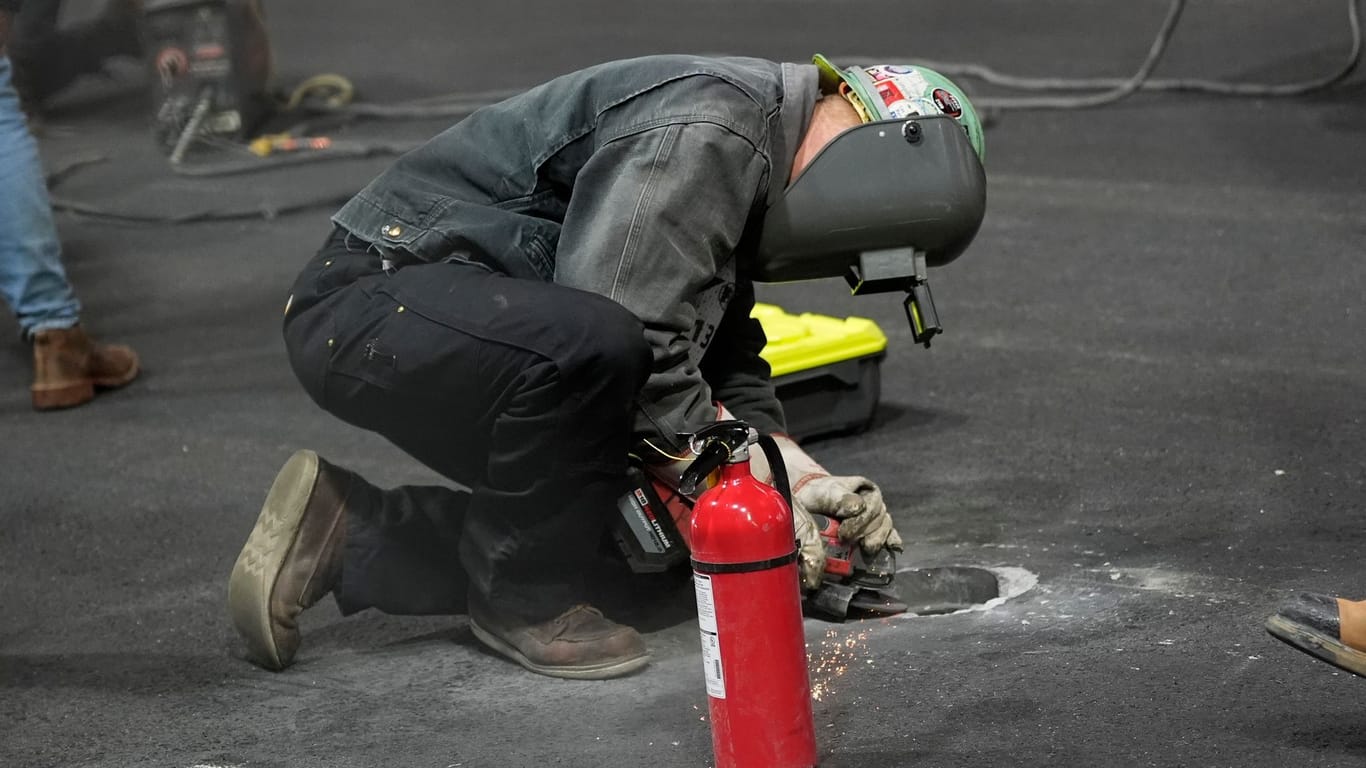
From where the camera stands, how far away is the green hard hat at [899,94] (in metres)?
2.94

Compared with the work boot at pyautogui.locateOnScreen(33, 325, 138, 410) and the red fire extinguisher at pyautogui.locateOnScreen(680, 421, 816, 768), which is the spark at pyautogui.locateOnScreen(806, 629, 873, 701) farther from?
the work boot at pyautogui.locateOnScreen(33, 325, 138, 410)

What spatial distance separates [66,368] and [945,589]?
10.3 ft

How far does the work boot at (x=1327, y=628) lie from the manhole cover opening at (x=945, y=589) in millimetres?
786

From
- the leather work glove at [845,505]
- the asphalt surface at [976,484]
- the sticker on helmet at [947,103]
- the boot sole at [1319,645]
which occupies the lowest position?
the asphalt surface at [976,484]

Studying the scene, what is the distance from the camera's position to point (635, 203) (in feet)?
8.98

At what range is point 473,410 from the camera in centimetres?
294

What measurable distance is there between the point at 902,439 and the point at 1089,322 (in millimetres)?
1182

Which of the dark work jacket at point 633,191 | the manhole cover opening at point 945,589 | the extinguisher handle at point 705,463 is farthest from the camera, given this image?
the manhole cover opening at point 945,589

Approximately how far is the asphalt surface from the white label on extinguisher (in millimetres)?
250

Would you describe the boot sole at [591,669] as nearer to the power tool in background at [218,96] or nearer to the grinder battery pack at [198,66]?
the power tool in background at [218,96]

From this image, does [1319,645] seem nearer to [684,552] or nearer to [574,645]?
[684,552]

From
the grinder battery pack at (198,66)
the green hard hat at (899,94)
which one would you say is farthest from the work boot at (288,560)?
the grinder battery pack at (198,66)

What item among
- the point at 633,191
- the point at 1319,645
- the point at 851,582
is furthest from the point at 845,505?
the point at 1319,645

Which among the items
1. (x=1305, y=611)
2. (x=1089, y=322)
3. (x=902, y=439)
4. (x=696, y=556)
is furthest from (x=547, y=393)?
(x=1089, y=322)
